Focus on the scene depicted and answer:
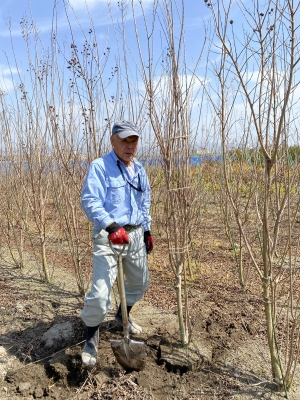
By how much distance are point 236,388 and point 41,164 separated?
9.34 ft

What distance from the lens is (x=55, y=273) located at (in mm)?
4301

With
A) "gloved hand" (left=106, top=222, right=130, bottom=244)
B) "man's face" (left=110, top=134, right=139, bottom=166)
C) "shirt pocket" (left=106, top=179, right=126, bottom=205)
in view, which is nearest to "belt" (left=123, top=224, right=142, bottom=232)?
"shirt pocket" (left=106, top=179, right=126, bottom=205)

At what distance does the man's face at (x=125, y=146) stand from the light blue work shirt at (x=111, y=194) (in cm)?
5

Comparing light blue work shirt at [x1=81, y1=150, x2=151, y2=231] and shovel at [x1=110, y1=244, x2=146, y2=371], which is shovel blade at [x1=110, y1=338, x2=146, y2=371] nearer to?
shovel at [x1=110, y1=244, x2=146, y2=371]

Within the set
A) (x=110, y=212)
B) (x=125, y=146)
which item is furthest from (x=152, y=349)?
(x=125, y=146)

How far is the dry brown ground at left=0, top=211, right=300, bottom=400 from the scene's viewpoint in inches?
85.9

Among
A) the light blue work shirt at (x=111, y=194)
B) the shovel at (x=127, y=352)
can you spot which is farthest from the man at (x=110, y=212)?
the shovel at (x=127, y=352)

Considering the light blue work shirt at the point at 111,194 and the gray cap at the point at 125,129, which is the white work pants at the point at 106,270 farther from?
the gray cap at the point at 125,129

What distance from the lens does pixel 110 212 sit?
2.41 meters

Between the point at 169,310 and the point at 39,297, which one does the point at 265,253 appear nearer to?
the point at 169,310

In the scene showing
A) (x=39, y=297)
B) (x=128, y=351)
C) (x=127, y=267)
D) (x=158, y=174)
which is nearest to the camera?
(x=128, y=351)

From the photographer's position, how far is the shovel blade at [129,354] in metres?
2.30

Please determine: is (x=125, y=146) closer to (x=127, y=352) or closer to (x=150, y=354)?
(x=127, y=352)

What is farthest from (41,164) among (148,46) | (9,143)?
(148,46)
